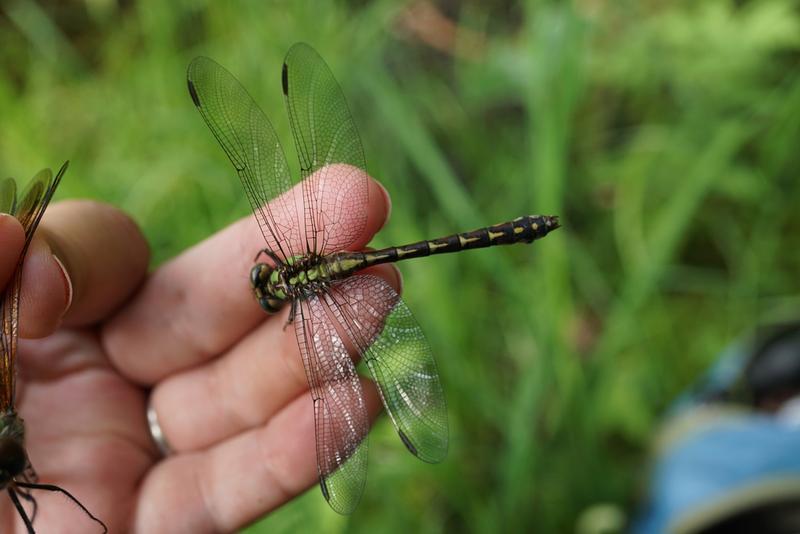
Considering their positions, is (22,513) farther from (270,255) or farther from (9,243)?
(270,255)

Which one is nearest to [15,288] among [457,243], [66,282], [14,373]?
[66,282]

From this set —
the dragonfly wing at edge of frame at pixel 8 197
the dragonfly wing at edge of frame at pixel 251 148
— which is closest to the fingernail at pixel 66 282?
the dragonfly wing at edge of frame at pixel 8 197

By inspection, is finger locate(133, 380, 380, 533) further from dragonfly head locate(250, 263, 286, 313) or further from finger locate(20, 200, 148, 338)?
finger locate(20, 200, 148, 338)

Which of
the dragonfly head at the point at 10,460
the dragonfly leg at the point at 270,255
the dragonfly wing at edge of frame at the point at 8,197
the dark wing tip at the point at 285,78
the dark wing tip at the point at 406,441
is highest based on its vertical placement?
the dark wing tip at the point at 285,78

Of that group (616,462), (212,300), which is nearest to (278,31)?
(212,300)

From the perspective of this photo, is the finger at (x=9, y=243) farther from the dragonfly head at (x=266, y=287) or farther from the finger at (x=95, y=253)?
the dragonfly head at (x=266, y=287)

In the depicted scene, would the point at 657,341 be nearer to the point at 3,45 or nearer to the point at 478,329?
the point at 478,329

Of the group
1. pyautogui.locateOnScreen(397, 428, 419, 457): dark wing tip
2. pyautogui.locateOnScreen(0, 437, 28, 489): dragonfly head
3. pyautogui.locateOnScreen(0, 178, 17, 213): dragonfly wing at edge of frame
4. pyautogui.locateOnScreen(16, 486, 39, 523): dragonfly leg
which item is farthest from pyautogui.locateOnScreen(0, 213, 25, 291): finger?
pyautogui.locateOnScreen(397, 428, 419, 457): dark wing tip
